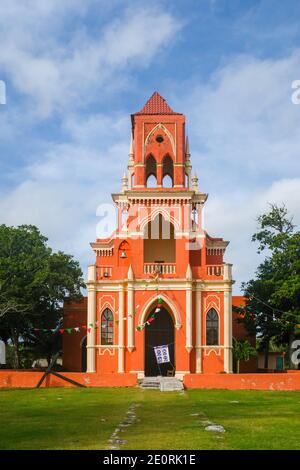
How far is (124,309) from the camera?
117 feet

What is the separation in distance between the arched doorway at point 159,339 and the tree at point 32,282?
6.58m

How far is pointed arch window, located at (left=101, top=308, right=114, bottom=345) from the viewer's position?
35.5 metres

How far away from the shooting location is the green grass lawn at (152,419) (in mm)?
12039

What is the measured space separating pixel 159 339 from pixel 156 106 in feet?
45.5

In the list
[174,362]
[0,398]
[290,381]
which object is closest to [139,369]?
[174,362]

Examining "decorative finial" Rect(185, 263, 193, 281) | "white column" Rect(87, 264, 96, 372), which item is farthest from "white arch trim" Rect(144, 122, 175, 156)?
"white column" Rect(87, 264, 96, 372)

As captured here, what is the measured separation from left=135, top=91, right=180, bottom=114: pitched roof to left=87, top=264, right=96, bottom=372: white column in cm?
984

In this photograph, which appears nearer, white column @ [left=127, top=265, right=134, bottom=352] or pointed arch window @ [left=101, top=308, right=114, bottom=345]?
white column @ [left=127, top=265, right=134, bottom=352]

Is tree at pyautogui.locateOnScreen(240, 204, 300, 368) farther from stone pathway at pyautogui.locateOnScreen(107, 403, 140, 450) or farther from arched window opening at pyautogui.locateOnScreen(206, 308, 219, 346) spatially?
stone pathway at pyautogui.locateOnScreen(107, 403, 140, 450)

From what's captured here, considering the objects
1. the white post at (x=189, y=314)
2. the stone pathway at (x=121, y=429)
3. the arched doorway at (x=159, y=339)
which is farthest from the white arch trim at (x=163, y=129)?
the stone pathway at (x=121, y=429)

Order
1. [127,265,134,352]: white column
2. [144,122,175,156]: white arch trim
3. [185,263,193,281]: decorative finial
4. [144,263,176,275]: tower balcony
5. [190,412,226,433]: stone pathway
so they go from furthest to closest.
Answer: [144,122,175,156]: white arch trim < [144,263,176,275]: tower balcony < [185,263,193,281]: decorative finial < [127,265,134,352]: white column < [190,412,226,433]: stone pathway

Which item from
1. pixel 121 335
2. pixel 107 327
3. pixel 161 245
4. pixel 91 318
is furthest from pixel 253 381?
pixel 161 245

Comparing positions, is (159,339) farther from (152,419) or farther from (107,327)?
(152,419)
